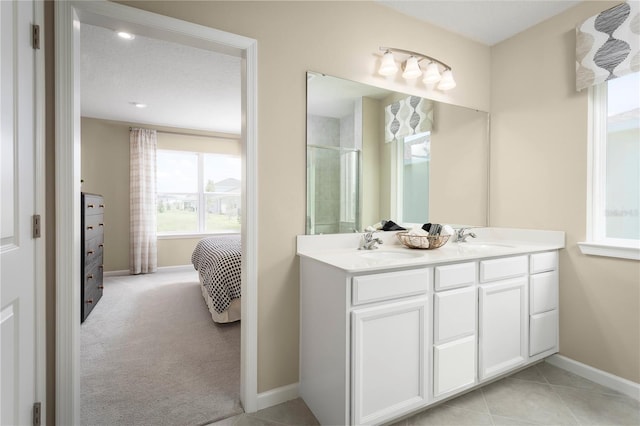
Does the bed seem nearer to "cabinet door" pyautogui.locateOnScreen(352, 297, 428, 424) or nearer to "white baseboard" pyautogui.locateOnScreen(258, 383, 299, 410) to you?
"white baseboard" pyautogui.locateOnScreen(258, 383, 299, 410)

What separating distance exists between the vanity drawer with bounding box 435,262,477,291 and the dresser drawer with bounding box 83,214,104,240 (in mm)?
3226

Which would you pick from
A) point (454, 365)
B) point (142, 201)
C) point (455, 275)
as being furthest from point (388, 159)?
point (142, 201)

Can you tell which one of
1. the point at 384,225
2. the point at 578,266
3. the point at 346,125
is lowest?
the point at 578,266

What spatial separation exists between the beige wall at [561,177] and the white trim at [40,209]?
314 cm

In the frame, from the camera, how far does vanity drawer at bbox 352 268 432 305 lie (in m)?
1.45

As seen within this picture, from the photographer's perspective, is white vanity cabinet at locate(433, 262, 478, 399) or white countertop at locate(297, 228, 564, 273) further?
white vanity cabinet at locate(433, 262, 478, 399)

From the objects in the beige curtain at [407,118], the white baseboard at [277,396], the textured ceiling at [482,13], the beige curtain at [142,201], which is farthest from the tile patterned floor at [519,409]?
the beige curtain at [142,201]

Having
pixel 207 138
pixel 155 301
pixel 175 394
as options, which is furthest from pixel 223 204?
pixel 175 394

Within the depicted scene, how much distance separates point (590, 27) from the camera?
82.3 inches

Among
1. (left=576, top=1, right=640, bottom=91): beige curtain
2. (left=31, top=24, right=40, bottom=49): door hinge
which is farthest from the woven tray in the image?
(left=31, top=24, right=40, bottom=49): door hinge

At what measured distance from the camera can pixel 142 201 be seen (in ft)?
16.9

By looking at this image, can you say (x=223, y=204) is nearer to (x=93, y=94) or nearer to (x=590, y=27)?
(x=93, y=94)

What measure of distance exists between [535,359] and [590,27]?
7.66 ft

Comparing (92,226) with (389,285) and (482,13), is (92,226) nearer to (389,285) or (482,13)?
(389,285)
